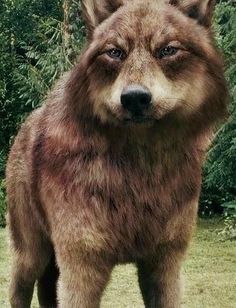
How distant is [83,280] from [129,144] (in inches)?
33.4

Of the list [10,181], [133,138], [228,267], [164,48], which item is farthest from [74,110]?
[228,267]

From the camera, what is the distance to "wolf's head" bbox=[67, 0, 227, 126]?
12.7ft

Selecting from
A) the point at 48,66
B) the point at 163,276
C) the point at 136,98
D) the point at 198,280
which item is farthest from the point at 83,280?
the point at 48,66

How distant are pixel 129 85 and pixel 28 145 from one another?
149 centimetres

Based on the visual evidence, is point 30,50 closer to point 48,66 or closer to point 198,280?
point 48,66

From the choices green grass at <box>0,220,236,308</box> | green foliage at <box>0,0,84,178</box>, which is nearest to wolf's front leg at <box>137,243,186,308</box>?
green grass at <box>0,220,236,308</box>

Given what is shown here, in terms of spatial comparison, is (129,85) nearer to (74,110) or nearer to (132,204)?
(74,110)

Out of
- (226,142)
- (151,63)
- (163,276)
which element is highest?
(151,63)

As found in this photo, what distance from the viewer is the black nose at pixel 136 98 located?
3.76 metres

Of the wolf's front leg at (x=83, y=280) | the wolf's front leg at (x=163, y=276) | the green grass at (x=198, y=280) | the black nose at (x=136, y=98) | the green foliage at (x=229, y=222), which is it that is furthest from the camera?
the green foliage at (x=229, y=222)

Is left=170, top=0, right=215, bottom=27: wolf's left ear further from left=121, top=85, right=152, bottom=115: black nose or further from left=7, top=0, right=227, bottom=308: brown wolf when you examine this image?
left=121, top=85, right=152, bottom=115: black nose

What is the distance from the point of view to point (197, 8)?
14.0ft

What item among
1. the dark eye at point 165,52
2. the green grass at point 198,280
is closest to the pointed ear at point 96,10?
the dark eye at point 165,52

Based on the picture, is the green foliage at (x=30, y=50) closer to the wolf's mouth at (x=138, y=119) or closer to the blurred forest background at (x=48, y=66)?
the blurred forest background at (x=48, y=66)
